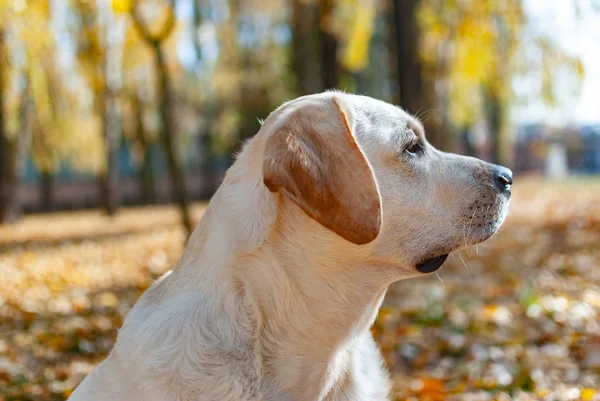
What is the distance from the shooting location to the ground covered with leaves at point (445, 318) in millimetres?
4641

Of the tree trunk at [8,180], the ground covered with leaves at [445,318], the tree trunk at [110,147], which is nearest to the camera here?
the ground covered with leaves at [445,318]

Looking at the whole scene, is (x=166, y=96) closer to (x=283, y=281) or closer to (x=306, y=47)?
(x=283, y=281)

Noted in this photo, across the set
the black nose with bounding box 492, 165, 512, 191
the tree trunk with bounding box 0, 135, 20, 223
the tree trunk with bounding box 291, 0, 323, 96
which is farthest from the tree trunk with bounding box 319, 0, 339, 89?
the black nose with bounding box 492, 165, 512, 191

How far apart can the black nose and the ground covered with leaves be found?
0.32m

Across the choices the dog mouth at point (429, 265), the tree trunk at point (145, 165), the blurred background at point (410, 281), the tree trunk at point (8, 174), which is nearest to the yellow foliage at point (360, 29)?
the blurred background at point (410, 281)

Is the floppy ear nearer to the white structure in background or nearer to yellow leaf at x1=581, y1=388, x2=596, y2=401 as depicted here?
yellow leaf at x1=581, y1=388, x2=596, y2=401

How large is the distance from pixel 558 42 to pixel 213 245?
746 cm

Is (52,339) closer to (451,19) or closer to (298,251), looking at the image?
(298,251)

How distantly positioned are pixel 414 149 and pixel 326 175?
67 centimetres

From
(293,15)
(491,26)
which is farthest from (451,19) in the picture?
(293,15)

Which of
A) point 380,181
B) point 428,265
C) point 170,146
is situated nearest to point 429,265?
point 428,265

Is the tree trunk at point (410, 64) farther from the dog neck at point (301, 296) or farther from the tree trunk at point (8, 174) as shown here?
the tree trunk at point (8, 174)

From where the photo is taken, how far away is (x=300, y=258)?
270 centimetres

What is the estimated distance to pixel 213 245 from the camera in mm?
2732
